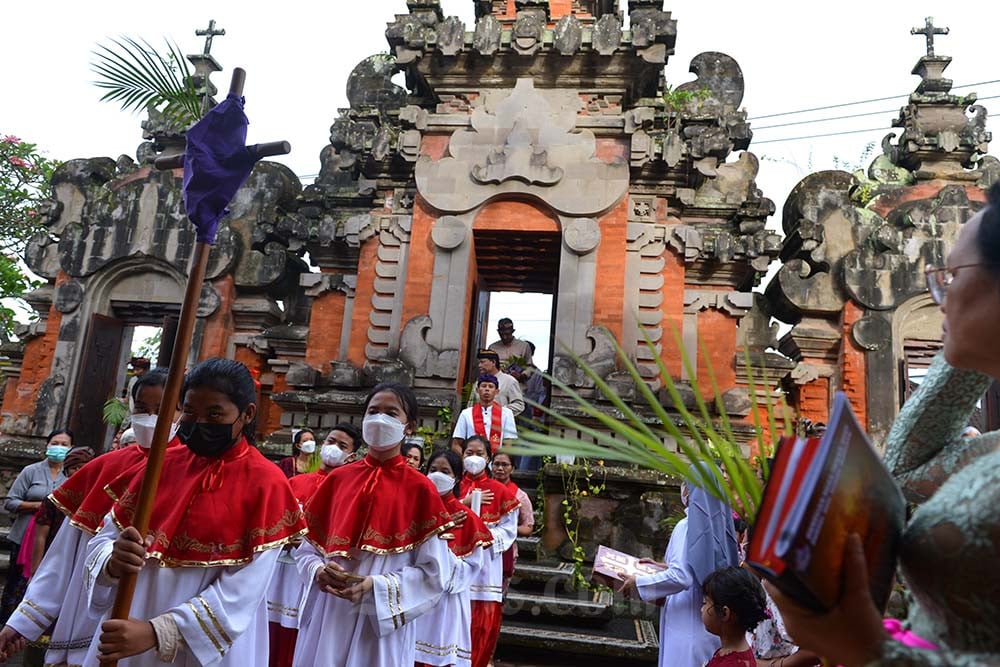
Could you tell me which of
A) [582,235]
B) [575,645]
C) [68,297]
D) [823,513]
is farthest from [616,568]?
[68,297]

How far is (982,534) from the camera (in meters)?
1.17

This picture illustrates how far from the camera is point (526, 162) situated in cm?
1073

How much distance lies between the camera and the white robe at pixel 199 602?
2.61 metres

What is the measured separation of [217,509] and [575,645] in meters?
4.05

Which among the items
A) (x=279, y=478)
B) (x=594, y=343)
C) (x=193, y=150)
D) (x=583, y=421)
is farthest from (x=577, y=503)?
(x=193, y=150)

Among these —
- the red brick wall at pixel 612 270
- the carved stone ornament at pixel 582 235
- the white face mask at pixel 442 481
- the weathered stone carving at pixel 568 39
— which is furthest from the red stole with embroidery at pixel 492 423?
the weathered stone carving at pixel 568 39

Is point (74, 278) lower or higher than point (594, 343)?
higher

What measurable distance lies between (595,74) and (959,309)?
1039cm

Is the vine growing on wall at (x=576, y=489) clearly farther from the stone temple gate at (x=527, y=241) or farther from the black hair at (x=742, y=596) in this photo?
the black hair at (x=742, y=596)

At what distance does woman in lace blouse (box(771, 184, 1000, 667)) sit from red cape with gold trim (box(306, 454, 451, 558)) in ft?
8.42

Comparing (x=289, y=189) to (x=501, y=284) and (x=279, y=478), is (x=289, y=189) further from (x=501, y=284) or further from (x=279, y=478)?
(x=279, y=478)

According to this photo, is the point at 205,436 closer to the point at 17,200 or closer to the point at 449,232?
the point at 449,232

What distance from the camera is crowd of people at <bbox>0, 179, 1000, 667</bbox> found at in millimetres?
1213

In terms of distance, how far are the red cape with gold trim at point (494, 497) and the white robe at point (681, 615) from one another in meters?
2.35
